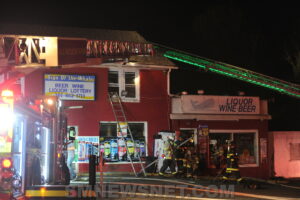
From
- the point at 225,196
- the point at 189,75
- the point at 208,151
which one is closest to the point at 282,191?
the point at 225,196

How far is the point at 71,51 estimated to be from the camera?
779 centimetres

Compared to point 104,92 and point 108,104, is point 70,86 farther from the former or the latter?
point 108,104

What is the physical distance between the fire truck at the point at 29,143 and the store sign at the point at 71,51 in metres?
1.00

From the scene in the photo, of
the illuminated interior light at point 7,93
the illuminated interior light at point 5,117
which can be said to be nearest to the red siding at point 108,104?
the illuminated interior light at point 7,93

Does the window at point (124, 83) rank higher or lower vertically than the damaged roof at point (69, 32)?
lower

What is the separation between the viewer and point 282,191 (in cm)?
1402

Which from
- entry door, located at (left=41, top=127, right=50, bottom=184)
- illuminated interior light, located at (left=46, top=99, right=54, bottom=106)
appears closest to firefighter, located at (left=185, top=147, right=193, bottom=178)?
entry door, located at (left=41, top=127, right=50, bottom=184)

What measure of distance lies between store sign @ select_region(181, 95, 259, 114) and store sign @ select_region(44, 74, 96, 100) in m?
4.22

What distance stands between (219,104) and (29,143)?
13959 millimetres

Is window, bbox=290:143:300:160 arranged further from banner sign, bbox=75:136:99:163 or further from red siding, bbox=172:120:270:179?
banner sign, bbox=75:136:99:163

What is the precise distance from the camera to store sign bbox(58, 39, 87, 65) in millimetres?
7648

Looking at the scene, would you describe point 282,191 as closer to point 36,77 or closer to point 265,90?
point 36,77

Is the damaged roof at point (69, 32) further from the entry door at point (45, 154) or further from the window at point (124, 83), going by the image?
the entry door at point (45, 154)

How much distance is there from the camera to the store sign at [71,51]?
7.65 meters
